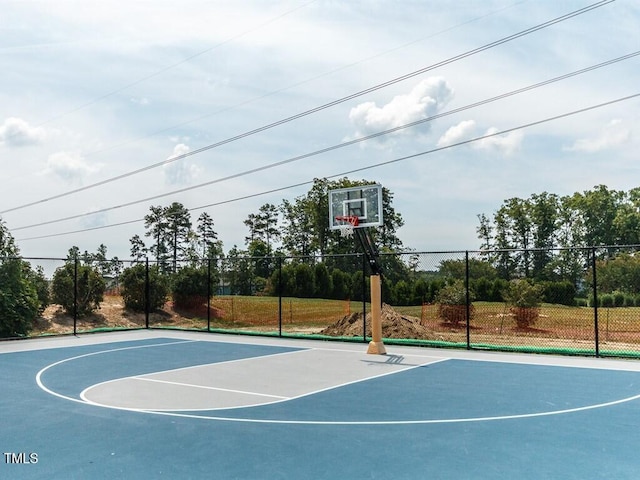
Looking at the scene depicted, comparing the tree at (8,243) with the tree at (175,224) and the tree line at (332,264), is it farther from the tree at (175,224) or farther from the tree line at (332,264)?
the tree at (175,224)

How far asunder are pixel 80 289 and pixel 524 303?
57.5 feet

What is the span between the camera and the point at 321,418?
757cm

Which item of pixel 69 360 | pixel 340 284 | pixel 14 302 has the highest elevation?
pixel 14 302

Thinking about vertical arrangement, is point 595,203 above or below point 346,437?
above

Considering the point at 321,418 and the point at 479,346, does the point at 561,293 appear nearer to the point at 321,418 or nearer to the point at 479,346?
the point at 479,346

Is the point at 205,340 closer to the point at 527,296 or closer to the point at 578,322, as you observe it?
the point at 527,296

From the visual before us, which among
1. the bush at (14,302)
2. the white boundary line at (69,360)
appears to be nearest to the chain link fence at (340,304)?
the bush at (14,302)

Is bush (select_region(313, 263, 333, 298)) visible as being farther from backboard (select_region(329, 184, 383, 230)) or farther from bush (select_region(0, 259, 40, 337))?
backboard (select_region(329, 184, 383, 230))

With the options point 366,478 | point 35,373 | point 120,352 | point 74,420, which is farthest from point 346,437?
point 120,352

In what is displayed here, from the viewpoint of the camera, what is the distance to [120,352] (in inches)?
583

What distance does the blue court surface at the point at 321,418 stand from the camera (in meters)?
5.67

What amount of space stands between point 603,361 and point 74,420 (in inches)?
425

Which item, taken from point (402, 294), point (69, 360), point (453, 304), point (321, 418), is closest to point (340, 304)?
point (402, 294)

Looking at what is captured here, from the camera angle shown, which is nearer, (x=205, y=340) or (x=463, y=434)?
(x=463, y=434)
